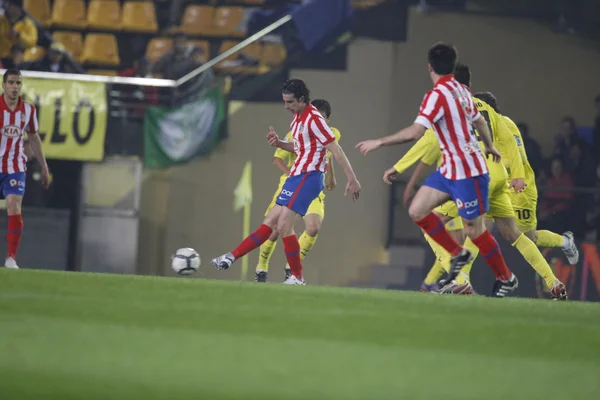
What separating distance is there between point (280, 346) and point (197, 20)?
13895 millimetres

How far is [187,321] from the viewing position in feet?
19.6

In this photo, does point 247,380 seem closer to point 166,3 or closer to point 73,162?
point 73,162

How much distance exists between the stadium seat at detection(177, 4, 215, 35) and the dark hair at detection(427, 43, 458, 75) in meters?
10.5

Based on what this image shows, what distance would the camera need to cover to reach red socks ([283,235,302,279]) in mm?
10242

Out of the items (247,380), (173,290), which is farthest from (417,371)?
(173,290)

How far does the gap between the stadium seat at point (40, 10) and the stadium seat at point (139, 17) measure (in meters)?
1.22

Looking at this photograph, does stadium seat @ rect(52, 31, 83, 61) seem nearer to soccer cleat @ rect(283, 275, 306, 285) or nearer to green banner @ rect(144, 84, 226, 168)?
green banner @ rect(144, 84, 226, 168)

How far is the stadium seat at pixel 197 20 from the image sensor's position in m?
18.2

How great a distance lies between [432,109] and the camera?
795cm

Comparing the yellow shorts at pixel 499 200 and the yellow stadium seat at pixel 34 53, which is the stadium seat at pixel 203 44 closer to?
the yellow stadium seat at pixel 34 53

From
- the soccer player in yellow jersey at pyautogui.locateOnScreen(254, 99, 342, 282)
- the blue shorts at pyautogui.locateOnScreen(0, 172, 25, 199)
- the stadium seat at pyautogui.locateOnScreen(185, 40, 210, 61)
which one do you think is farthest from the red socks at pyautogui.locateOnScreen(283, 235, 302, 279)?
the stadium seat at pyautogui.locateOnScreen(185, 40, 210, 61)

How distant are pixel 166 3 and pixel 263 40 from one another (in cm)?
380

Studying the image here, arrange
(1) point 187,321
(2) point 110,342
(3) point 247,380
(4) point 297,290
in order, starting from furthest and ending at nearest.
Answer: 1. (4) point 297,290
2. (1) point 187,321
3. (2) point 110,342
4. (3) point 247,380

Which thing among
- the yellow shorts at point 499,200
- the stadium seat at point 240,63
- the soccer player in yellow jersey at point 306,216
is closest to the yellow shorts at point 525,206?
the yellow shorts at point 499,200
